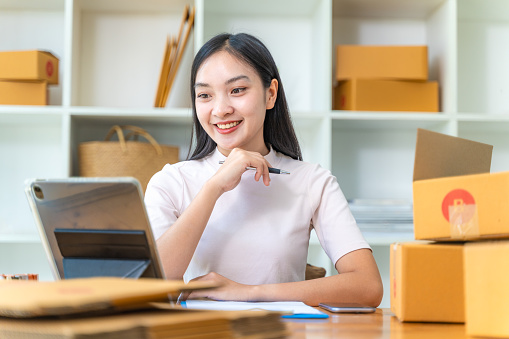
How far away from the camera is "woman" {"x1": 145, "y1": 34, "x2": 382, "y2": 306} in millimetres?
1557

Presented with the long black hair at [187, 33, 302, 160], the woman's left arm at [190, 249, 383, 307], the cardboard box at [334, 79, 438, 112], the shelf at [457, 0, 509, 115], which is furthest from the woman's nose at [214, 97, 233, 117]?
the shelf at [457, 0, 509, 115]

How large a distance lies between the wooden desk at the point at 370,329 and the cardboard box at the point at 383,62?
1575 millimetres

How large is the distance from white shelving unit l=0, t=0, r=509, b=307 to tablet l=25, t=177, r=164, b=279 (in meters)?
1.62

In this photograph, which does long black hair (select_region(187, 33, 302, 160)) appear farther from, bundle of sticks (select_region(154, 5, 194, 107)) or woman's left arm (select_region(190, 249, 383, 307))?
bundle of sticks (select_region(154, 5, 194, 107))

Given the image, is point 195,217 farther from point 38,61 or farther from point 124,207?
point 38,61

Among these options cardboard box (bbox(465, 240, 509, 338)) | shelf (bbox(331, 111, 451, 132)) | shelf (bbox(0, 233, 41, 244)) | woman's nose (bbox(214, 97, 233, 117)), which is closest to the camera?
cardboard box (bbox(465, 240, 509, 338))

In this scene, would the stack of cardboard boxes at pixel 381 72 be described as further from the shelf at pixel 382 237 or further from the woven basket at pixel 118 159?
the woven basket at pixel 118 159

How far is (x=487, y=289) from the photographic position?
80 cm

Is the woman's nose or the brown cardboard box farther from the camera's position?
the woman's nose

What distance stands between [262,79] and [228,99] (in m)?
0.13

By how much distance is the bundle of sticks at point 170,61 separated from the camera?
243cm

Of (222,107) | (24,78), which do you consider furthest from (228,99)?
(24,78)

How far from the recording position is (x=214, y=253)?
160 centimetres

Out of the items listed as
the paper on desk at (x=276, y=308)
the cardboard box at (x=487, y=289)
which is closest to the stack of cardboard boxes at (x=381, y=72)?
the paper on desk at (x=276, y=308)
